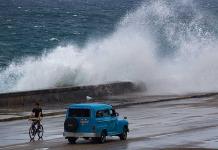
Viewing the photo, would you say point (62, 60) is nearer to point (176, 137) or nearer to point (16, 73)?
point (16, 73)

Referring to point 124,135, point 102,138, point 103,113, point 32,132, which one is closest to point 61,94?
point 32,132

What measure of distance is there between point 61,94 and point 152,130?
13623 mm

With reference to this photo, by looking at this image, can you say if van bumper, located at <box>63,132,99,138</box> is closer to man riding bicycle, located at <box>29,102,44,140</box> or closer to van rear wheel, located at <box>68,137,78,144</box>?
van rear wheel, located at <box>68,137,78,144</box>

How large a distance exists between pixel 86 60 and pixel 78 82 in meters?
3.38

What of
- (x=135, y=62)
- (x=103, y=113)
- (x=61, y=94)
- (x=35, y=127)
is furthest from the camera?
(x=135, y=62)

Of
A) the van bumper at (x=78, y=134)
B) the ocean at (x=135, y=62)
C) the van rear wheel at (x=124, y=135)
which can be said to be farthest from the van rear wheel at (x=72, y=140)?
the ocean at (x=135, y=62)

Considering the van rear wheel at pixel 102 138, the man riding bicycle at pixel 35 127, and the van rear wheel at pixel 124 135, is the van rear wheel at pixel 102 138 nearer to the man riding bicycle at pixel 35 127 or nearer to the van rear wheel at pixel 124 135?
the van rear wheel at pixel 124 135

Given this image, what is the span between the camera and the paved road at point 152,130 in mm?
25266

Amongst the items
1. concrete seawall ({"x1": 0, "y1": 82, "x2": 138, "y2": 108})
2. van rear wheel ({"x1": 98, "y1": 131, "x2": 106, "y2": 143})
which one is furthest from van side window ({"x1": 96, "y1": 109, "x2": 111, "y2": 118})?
concrete seawall ({"x1": 0, "y1": 82, "x2": 138, "y2": 108})

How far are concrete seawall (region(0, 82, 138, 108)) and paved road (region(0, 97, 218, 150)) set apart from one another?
3.82 metres

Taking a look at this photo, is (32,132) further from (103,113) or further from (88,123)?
(103,113)

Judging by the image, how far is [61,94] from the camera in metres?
43.0

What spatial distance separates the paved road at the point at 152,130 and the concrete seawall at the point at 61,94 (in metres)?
3.82

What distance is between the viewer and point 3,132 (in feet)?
100
